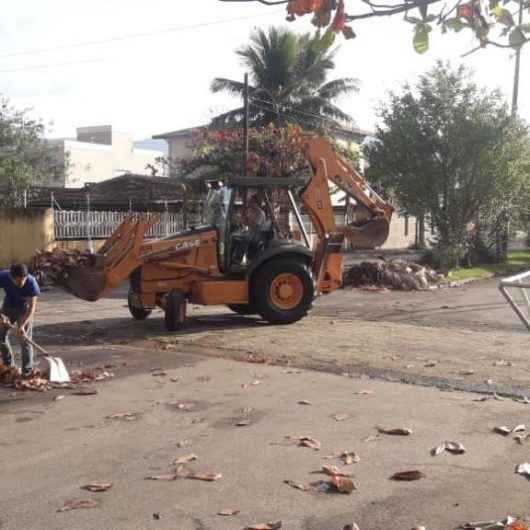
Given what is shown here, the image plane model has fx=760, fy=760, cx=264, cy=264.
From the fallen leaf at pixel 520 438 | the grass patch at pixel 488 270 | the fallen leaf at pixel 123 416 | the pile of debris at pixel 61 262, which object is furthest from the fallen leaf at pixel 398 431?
the grass patch at pixel 488 270

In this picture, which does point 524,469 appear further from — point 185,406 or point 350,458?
Result: point 185,406

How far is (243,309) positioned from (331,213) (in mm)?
2294

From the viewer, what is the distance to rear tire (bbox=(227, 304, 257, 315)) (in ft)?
42.5

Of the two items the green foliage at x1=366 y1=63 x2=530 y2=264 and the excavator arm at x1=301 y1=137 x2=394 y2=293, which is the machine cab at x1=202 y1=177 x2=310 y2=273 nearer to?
the excavator arm at x1=301 y1=137 x2=394 y2=293

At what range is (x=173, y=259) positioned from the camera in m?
12.3

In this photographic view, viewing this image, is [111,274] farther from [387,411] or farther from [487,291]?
[487,291]

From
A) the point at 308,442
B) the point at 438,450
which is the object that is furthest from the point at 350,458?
the point at 438,450

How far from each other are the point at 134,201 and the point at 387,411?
65.9ft

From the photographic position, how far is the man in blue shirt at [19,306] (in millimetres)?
8545

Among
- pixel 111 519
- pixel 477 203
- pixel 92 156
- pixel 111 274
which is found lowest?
pixel 111 519

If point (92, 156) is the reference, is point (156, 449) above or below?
below

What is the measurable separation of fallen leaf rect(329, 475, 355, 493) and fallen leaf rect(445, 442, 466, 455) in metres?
1.16

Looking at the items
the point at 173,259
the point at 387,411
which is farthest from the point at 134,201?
the point at 387,411

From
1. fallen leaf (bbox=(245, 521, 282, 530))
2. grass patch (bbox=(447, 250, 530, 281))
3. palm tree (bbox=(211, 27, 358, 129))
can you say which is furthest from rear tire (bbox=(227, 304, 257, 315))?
palm tree (bbox=(211, 27, 358, 129))
